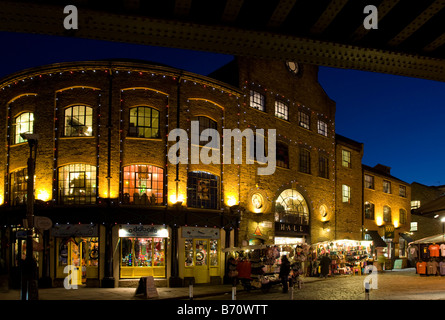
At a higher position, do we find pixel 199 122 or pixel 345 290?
pixel 199 122

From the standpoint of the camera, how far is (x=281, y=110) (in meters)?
31.4

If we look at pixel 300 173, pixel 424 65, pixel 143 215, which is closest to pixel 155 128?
pixel 143 215

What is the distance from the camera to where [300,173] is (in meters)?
32.2

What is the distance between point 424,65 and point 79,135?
19.9 metres

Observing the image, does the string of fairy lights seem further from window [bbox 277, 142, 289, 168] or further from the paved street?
the paved street

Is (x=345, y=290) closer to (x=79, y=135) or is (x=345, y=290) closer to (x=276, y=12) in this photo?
(x=79, y=135)

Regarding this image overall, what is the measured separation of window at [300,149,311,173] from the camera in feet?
108

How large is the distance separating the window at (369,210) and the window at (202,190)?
18.7m

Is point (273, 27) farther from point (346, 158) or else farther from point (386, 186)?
point (386, 186)

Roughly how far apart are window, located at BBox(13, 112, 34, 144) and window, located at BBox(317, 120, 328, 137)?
1984 cm

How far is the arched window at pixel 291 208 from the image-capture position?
30469mm

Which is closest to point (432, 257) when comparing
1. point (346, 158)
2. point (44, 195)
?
point (346, 158)

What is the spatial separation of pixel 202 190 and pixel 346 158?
54.7 feet

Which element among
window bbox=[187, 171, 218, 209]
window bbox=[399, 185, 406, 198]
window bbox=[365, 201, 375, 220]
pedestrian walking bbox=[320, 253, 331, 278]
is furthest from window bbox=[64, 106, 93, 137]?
window bbox=[399, 185, 406, 198]
